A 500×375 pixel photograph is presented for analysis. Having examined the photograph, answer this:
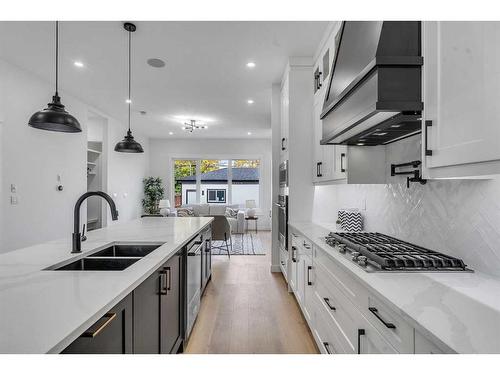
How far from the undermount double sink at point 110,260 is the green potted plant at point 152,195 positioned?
6.63 metres

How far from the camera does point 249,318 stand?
106 inches

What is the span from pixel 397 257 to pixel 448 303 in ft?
1.53

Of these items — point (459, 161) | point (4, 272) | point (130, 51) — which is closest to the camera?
point (459, 161)

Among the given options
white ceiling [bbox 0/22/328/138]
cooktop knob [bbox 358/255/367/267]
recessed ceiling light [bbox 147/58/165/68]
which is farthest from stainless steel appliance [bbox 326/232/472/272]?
recessed ceiling light [bbox 147/58/165/68]

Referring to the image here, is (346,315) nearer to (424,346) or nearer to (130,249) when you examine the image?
(424,346)

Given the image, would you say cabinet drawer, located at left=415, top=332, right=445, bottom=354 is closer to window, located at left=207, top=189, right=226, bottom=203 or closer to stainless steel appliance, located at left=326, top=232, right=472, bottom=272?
stainless steel appliance, located at left=326, top=232, right=472, bottom=272

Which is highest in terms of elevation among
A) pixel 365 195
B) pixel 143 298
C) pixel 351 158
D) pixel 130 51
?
pixel 130 51

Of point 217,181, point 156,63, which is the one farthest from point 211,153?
point 156,63

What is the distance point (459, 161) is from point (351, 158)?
1216mm

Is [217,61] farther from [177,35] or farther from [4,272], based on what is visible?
[4,272]

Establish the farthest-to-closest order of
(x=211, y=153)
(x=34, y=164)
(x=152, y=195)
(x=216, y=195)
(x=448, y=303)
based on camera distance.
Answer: (x=216, y=195)
(x=211, y=153)
(x=152, y=195)
(x=34, y=164)
(x=448, y=303)

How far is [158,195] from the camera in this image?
27.8 feet

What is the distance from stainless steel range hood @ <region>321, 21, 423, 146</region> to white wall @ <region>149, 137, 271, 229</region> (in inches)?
276
